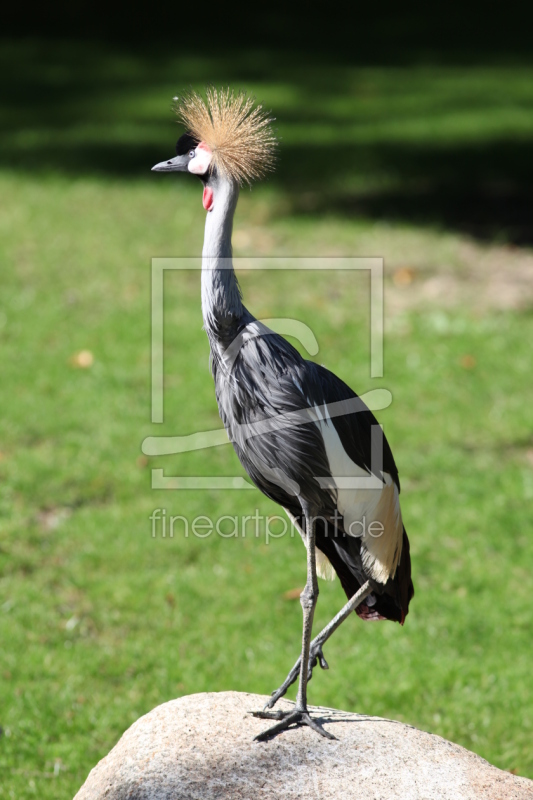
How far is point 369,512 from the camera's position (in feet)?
10.3

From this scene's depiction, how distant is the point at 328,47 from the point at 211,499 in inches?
612

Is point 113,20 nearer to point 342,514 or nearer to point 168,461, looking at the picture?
point 168,461

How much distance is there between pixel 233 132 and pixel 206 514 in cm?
342

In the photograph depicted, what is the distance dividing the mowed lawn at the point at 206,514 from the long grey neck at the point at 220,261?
2375 mm

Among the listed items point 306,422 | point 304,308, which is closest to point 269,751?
point 306,422

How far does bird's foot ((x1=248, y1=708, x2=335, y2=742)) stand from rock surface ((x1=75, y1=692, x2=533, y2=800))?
0.02m

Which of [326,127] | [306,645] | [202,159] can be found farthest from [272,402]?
[326,127]

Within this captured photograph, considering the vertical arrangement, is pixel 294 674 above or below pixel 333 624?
below

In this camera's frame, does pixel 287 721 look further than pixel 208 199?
Yes

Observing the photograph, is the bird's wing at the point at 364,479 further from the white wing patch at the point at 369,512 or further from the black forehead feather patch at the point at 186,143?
the black forehead feather patch at the point at 186,143

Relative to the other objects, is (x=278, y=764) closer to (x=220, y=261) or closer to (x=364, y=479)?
(x=364, y=479)

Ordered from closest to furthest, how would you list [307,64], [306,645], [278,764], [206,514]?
1. [278,764]
2. [306,645]
3. [206,514]
4. [307,64]

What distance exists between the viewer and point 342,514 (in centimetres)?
312

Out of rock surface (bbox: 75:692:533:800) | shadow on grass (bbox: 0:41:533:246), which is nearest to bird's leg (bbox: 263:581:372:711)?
rock surface (bbox: 75:692:533:800)
